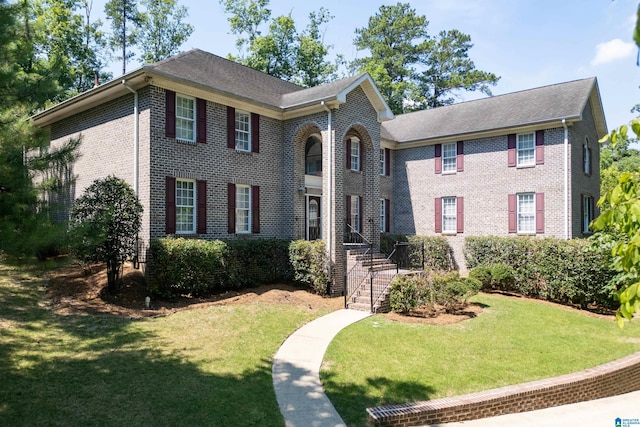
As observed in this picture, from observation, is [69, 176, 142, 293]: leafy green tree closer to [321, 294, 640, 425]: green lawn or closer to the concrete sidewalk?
[321, 294, 640, 425]: green lawn

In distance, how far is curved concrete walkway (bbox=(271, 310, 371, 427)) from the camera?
18.9 ft

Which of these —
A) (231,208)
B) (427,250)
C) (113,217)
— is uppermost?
(231,208)

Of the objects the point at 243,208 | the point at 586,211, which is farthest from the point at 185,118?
the point at 586,211

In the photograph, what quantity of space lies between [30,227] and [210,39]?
1956 cm

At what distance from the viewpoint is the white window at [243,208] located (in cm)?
1479

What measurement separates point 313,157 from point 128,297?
431 inches

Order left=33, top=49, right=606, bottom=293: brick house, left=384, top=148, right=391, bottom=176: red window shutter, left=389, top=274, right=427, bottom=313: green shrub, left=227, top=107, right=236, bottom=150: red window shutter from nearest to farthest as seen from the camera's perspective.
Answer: left=389, top=274, right=427, bottom=313: green shrub
left=33, top=49, right=606, bottom=293: brick house
left=227, top=107, right=236, bottom=150: red window shutter
left=384, top=148, right=391, bottom=176: red window shutter

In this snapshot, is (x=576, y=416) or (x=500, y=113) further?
(x=500, y=113)

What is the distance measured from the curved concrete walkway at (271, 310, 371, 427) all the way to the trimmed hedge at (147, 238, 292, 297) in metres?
3.61

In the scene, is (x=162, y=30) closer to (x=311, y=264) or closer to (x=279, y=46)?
(x=279, y=46)

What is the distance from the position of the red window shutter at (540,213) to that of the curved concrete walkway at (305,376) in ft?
38.2

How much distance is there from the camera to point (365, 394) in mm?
6582

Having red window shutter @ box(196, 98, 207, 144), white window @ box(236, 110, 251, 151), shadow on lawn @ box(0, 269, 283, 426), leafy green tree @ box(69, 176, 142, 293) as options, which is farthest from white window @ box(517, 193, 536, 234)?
leafy green tree @ box(69, 176, 142, 293)

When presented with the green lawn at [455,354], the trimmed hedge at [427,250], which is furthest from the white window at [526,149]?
the green lawn at [455,354]
